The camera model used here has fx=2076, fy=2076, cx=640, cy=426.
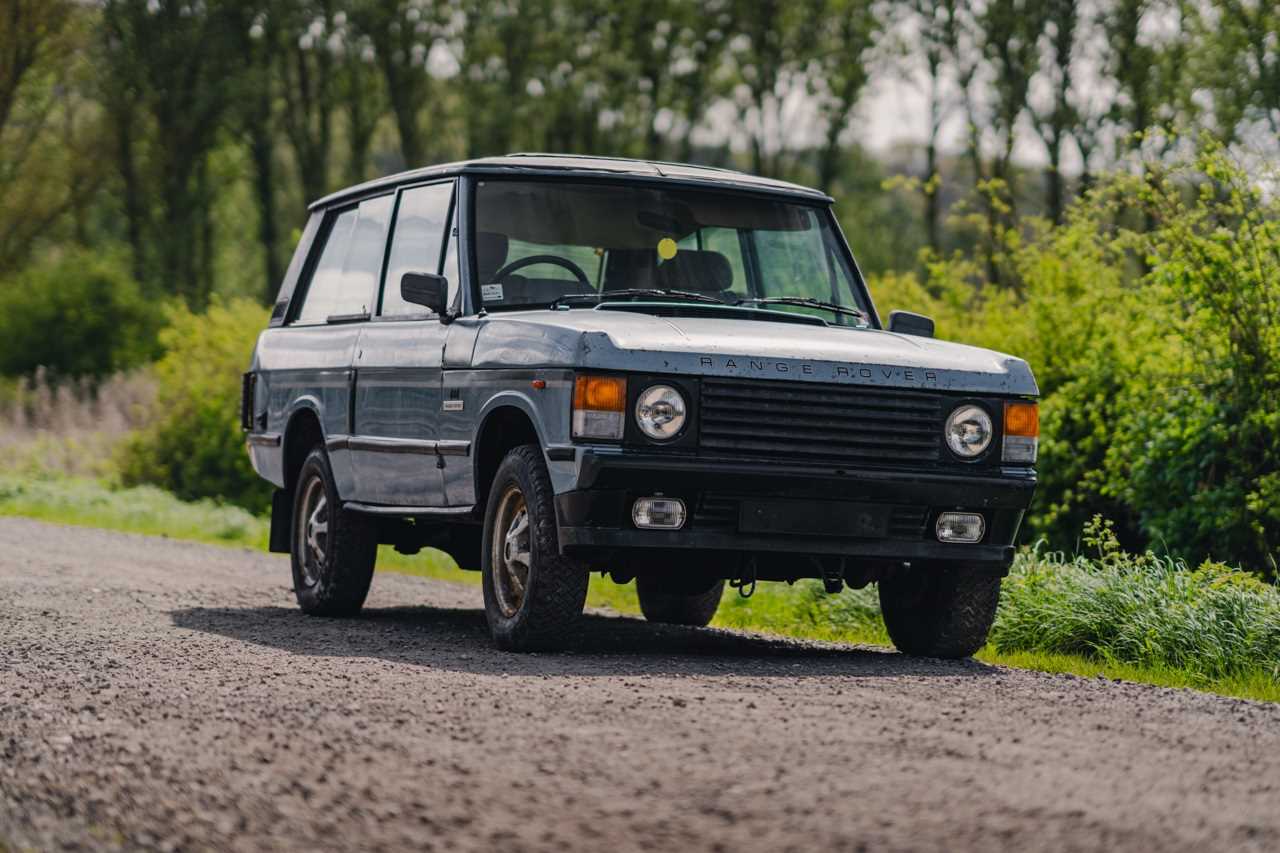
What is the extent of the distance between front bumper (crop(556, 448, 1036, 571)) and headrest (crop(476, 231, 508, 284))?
5.50ft

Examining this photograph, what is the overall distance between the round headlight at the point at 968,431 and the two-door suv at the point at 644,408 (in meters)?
0.01

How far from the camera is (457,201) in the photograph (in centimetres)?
996

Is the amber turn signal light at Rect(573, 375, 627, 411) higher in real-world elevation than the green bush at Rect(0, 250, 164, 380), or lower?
higher

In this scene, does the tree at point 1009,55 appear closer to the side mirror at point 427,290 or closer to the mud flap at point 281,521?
the mud flap at point 281,521

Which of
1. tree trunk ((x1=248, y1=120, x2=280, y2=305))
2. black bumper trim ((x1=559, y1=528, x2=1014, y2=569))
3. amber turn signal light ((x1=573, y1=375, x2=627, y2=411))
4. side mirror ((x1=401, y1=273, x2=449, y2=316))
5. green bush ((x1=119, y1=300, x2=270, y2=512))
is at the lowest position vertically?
green bush ((x1=119, y1=300, x2=270, y2=512))

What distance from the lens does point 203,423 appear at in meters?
24.0

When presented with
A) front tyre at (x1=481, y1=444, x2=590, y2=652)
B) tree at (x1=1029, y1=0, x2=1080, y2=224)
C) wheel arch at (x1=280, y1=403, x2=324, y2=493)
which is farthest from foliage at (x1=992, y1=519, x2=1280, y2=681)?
tree at (x1=1029, y1=0, x2=1080, y2=224)

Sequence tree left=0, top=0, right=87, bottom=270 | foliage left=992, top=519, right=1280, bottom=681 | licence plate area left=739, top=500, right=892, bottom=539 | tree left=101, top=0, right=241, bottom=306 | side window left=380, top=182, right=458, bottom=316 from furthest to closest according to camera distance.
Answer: tree left=101, top=0, right=241, bottom=306, tree left=0, top=0, right=87, bottom=270, side window left=380, top=182, right=458, bottom=316, foliage left=992, top=519, right=1280, bottom=681, licence plate area left=739, top=500, right=892, bottom=539

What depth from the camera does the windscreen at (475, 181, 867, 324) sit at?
9703 mm

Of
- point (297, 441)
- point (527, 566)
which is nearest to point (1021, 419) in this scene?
point (527, 566)

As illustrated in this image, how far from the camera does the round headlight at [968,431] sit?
8.80 meters

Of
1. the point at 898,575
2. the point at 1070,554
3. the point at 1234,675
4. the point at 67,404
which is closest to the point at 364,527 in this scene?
the point at 898,575

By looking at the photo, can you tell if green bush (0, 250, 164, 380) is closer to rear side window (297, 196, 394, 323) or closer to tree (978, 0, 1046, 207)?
tree (978, 0, 1046, 207)

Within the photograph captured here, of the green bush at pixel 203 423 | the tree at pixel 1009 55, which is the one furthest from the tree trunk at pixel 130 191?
the green bush at pixel 203 423
